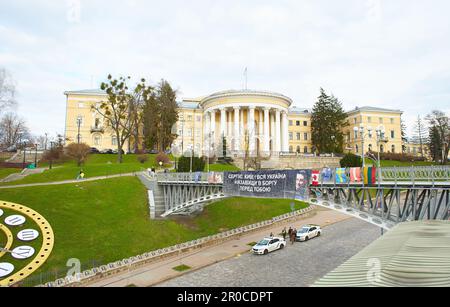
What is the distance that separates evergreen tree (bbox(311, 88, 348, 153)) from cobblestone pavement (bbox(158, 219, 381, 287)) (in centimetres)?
5249

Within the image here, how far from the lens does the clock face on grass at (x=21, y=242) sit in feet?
73.2

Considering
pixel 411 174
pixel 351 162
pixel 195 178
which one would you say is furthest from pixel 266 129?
pixel 411 174

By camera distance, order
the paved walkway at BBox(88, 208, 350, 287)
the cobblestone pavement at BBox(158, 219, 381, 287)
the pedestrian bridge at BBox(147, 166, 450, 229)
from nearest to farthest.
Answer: the pedestrian bridge at BBox(147, 166, 450, 229) → the cobblestone pavement at BBox(158, 219, 381, 287) → the paved walkway at BBox(88, 208, 350, 287)

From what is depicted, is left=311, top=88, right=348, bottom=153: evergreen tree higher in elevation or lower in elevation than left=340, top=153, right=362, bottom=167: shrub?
higher

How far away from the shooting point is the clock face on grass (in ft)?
73.2

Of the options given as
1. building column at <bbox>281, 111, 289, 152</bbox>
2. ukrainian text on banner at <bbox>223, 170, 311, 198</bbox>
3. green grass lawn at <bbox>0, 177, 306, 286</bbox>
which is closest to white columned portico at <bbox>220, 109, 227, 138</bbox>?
building column at <bbox>281, 111, 289, 152</bbox>

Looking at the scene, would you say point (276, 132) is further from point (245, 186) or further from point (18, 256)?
point (18, 256)

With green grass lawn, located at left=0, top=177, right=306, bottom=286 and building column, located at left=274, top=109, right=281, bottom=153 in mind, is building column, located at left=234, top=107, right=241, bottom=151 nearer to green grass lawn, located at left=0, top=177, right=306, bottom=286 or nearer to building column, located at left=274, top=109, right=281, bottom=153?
building column, located at left=274, top=109, right=281, bottom=153

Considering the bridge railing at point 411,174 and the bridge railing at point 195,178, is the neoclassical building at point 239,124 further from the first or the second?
the bridge railing at point 411,174

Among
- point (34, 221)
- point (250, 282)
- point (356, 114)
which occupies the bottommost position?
point (250, 282)

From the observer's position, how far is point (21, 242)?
2509 centimetres

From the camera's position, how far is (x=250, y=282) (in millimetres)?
20766
